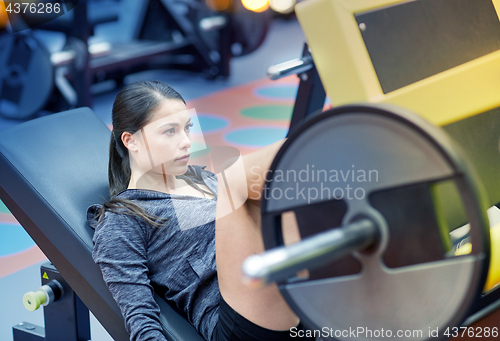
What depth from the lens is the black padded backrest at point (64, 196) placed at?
1037 mm

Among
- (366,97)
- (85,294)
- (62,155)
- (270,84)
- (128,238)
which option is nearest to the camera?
(366,97)

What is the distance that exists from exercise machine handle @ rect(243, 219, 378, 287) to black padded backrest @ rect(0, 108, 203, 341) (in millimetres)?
613

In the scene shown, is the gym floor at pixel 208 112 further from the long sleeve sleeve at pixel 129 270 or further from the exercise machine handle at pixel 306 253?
the exercise machine handle at pixel 306 253

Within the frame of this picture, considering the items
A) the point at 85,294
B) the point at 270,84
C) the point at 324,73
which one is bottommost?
the point at 85,294

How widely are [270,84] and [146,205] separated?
3.22 m

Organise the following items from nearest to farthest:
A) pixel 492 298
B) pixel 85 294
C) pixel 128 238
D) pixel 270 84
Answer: pixel 492 298 → pixel 128 238 → pixel 85 294 → pixel 270 84

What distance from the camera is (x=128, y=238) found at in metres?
0.96

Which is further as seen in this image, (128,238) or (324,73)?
(128,238)

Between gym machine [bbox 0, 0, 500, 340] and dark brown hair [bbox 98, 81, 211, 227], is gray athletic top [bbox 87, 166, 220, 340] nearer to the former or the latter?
dark brown hair [bbox 98, 81, 211, 227]

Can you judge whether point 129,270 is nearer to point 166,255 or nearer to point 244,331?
point 166,255

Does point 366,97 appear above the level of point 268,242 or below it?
above

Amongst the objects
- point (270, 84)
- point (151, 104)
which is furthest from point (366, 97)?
point (270, 84)

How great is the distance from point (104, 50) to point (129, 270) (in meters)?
2.91

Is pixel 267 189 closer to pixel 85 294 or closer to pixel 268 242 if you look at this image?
pixel 268 242
